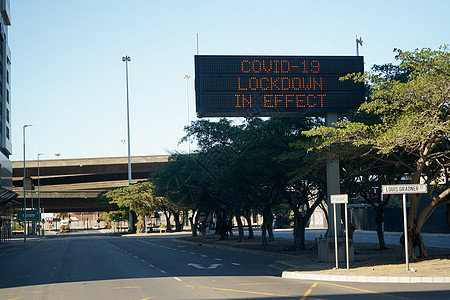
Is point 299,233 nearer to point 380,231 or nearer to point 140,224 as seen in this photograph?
point 380,231

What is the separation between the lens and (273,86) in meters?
21.4

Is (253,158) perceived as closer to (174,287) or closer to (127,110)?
(174,287)

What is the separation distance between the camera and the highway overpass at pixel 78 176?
10212 centimetres

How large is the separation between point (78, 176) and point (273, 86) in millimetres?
96114

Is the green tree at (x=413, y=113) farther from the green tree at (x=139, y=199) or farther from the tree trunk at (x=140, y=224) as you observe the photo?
the tree trunk at (x=140, y=224)

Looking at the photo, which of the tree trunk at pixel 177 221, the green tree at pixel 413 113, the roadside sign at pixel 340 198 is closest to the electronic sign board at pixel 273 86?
the green tree at pixel 413 113

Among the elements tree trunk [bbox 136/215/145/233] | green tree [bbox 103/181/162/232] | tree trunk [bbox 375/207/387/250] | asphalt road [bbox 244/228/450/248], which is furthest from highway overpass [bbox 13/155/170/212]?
tree trunk [bbox 375/207/387/250]

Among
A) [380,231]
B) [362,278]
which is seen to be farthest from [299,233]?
[362,278]

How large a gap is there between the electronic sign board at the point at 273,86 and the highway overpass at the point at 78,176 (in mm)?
75062

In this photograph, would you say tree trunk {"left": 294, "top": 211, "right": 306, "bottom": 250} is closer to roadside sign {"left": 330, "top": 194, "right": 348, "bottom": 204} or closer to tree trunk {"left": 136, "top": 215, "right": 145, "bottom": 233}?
roadside sign {"left": 330, "top": 194, "right": 348, "bottom": 204}

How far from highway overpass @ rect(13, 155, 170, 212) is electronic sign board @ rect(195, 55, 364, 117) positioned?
7506 cm

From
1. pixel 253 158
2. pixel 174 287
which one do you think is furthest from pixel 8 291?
pixel 253 158

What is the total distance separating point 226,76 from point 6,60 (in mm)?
61517

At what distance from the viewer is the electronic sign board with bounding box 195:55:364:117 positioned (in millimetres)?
20906
